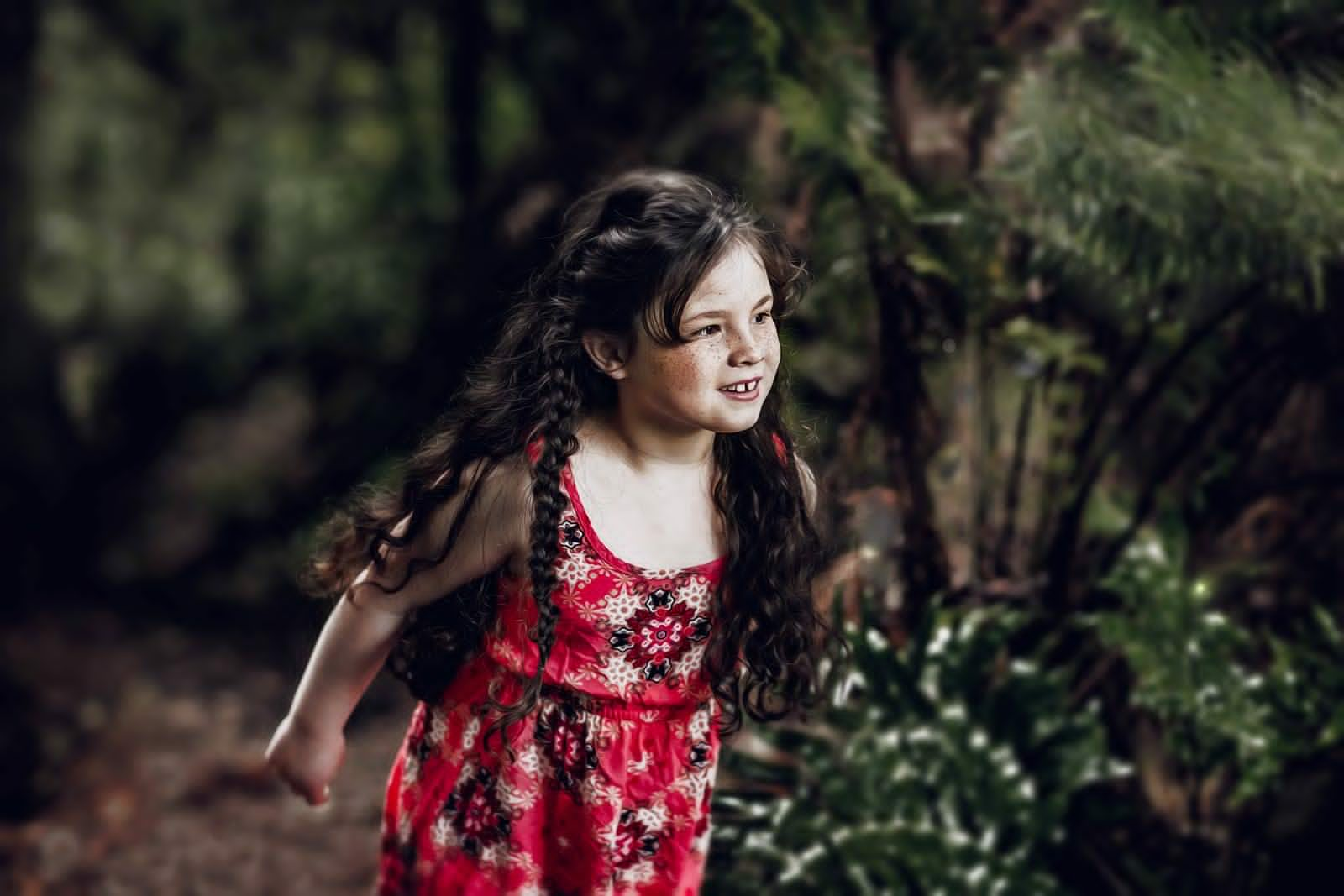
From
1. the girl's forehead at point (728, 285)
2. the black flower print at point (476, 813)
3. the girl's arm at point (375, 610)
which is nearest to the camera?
the girl's forehead at point (728, 285)

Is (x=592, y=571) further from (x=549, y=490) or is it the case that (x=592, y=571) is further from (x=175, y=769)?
(x=175, y=769)

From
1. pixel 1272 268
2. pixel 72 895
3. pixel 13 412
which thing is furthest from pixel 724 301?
pixel 13 412

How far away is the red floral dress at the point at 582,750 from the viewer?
156 centimetres

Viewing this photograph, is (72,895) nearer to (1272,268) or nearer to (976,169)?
(976,169)

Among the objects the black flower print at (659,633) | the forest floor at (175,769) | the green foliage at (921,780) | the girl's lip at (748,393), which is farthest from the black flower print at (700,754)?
the forest floor at (175,769)

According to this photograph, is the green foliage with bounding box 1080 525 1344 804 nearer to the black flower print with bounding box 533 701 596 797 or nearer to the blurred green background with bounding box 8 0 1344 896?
the blurred green background with bounding box 8 0 1344 896

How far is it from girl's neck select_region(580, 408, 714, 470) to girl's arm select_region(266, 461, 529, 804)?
11 cm

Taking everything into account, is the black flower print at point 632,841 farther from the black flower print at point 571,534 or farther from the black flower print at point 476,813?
the black flower print at point 571,534

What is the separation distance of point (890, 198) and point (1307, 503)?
3.72 feet

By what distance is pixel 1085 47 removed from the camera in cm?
266

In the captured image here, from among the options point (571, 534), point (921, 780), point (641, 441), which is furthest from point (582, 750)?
point (921, 780)

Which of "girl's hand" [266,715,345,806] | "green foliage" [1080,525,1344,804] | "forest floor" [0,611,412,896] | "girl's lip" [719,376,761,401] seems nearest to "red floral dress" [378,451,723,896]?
"girl's hand" [266,715,345,806]

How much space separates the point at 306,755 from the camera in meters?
1.67

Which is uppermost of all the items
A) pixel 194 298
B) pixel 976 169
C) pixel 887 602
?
pixel 976 169
